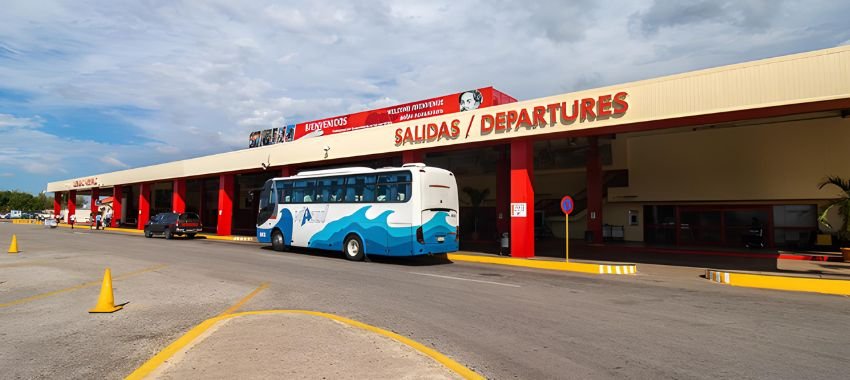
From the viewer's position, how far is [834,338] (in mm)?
6516

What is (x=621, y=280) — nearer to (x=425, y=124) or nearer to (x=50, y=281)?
(x=425, y=124)

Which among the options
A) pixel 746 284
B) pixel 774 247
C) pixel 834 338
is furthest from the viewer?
pixel 774 247

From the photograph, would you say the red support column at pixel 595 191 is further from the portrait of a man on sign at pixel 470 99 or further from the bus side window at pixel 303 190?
the bus side window at pixel 303 190

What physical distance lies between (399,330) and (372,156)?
1846cm

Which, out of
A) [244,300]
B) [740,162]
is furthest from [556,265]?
[740,162]

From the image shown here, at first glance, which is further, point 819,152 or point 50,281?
point 819,152

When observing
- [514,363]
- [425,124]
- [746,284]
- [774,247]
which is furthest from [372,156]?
[774,247]

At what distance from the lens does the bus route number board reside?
18359mm

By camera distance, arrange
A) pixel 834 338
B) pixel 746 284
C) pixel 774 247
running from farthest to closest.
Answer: pixel 774 247 < pixel 746 284 < pixel 834 338

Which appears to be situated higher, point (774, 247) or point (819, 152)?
point (819, 152)

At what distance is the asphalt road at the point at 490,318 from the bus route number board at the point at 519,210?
5195 mm

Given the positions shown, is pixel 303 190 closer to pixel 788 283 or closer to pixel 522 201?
pixel 522 201

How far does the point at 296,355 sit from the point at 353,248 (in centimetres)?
1221

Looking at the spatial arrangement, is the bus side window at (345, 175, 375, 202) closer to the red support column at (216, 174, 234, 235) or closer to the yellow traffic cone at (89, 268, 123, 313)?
the yellow traffic cone at (89, 268, 123, 313)
